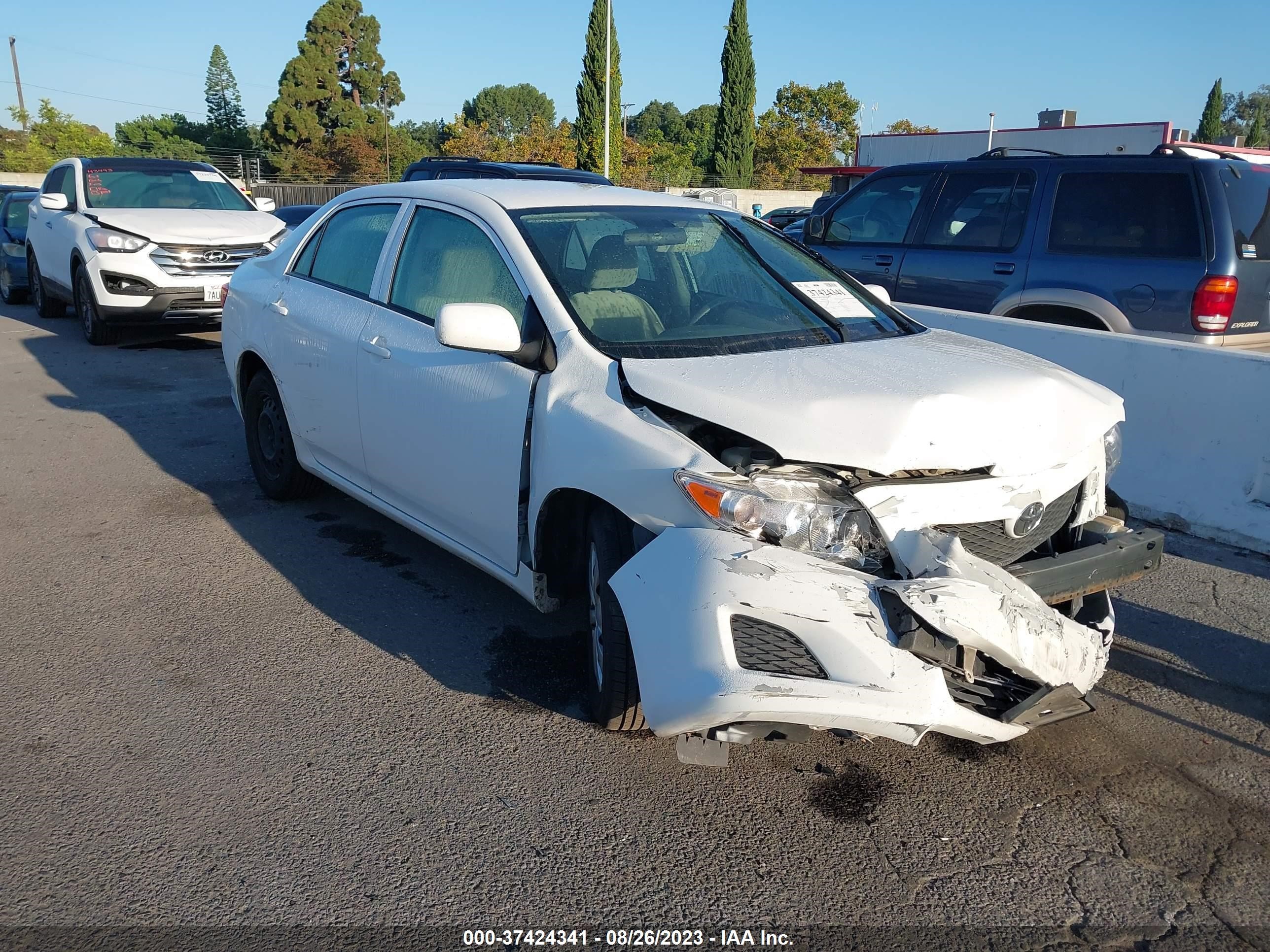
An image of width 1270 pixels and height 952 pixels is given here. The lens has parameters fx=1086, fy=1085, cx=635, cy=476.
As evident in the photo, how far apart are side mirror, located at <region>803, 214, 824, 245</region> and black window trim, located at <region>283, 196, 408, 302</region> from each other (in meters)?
4.42

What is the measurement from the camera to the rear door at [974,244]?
7457 mm

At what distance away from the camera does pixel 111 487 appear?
6.25m

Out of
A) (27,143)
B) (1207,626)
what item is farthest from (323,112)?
(1207,626)

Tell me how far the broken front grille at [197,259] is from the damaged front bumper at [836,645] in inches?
361

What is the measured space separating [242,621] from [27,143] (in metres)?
63.5

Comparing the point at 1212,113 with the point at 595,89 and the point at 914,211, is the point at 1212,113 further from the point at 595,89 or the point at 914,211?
the point at 914,211

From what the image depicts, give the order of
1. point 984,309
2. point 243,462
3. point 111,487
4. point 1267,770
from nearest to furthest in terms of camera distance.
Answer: point 1267,770
point 111,487
point 243,462
point 984,309

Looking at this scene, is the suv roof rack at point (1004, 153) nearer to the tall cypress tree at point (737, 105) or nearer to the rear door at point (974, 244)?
the rear door at point (974, 244)

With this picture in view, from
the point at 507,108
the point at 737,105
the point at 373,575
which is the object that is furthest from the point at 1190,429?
the point at 507,108

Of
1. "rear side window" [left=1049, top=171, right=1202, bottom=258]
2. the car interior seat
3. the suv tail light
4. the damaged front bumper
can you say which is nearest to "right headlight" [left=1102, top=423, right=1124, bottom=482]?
the damaged front bumper

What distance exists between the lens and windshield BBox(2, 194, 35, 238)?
1549 centimetres

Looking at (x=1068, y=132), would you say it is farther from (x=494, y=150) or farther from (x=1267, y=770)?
(x=1267, y=770)

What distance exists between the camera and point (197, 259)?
10891 millimetres

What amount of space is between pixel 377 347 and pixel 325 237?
1.21 meters
